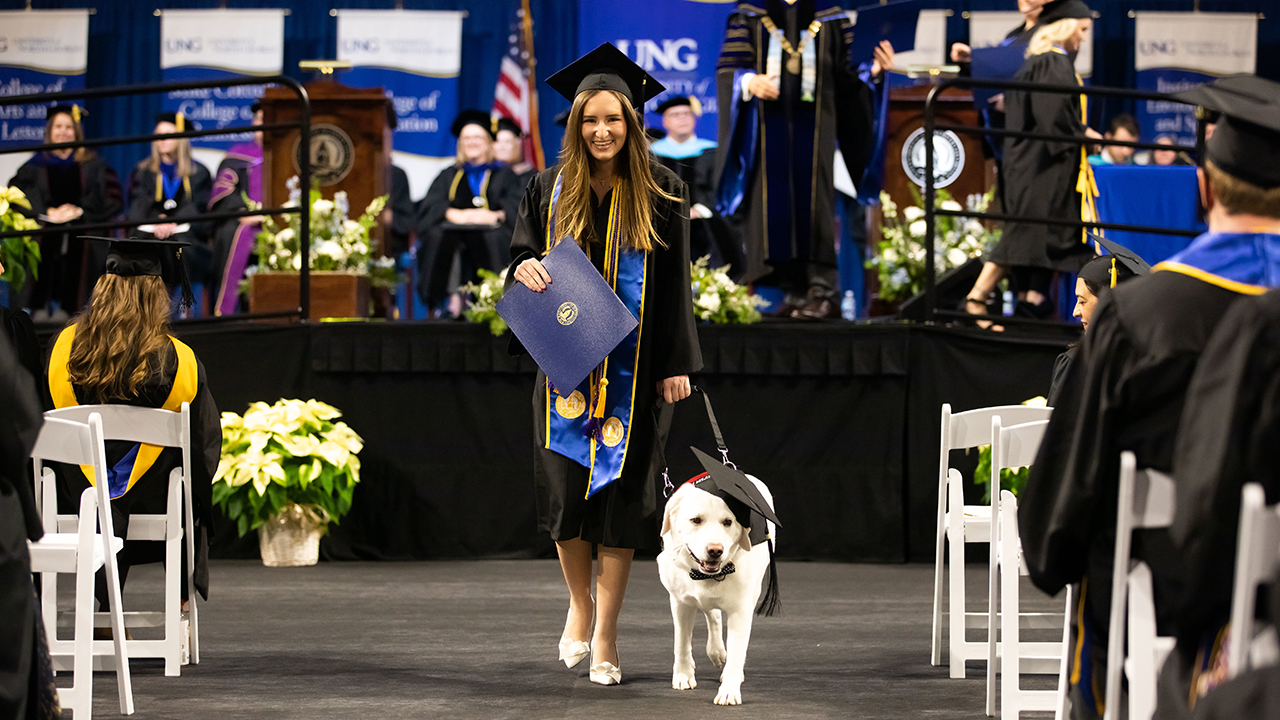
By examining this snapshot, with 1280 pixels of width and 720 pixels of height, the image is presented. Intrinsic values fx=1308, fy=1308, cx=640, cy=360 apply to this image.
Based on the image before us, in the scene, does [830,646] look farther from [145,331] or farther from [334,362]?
[334,362]

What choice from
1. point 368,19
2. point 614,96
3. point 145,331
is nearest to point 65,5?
point 368,19

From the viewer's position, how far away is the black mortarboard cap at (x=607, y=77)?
3689 millimetres

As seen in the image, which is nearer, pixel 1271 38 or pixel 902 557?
pixel 902 557

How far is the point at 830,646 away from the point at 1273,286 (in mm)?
2566

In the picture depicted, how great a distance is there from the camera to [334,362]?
6105 millimetres

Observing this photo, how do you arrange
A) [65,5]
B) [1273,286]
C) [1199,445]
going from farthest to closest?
1. [65,5]
2. [1273,286]
3. [1199,445]

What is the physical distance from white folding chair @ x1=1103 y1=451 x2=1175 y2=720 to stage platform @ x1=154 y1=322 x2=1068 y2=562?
13.1 feet

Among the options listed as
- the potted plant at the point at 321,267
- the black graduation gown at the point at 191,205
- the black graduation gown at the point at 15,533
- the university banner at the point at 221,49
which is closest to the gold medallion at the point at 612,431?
the black graduation gown at the point at 15,533

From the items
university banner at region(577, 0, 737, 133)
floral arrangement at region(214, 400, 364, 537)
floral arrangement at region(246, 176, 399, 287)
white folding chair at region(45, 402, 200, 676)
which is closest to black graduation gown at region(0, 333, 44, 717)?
white folding chair at region(45, 402, 200, 676)

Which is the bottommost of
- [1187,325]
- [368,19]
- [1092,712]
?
[1092,712]

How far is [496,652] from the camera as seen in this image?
13.6ft

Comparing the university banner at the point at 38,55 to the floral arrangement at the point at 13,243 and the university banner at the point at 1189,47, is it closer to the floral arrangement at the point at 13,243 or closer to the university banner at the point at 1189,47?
the floral arrangement at the point at 13,243

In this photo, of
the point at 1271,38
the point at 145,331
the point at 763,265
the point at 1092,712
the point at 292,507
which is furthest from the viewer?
the point at 1271,38

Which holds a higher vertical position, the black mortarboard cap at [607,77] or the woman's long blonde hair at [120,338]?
the black mortarboard cap at [607,77]
